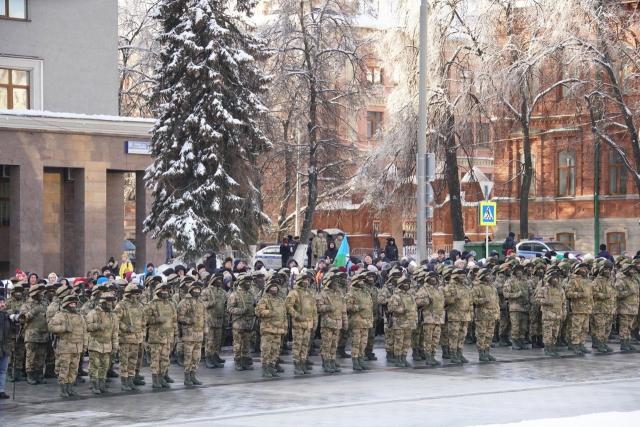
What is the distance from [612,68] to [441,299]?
820 inches

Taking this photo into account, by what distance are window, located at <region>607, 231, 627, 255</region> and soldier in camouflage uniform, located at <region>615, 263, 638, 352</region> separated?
26804 millimetres

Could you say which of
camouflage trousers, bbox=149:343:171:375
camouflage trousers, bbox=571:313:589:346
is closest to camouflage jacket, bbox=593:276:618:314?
camouflage trousers, bbox=571:313:589:346

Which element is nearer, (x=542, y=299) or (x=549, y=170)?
(x=542, y=299)

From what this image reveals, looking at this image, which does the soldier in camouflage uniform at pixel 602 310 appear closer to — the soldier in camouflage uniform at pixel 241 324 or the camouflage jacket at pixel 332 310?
the camouflage jacket at pixel 332 310

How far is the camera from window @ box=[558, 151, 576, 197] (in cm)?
5434

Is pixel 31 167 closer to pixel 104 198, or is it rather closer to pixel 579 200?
pixel 104 198

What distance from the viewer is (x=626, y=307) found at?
25031mm

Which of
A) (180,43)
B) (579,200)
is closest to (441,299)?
(180,43)

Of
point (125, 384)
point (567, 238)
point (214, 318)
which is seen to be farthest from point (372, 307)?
point (567, 238)

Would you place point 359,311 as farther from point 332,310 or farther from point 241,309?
point 241,309

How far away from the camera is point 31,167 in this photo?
3659 centimetres

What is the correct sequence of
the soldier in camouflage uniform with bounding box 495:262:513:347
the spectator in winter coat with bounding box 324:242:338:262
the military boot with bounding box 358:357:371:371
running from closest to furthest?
the military boot with bounding box 358:357:371:371 < the soldier in camouflage uniform with bounding box 495:262:513:347 < the spectator in winter coat with bounding box 324:242:338:262

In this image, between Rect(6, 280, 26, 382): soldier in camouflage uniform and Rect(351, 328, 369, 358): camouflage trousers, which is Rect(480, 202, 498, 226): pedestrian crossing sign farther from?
Rect(6, 280, 26, 382): soldier in camouflage uniform

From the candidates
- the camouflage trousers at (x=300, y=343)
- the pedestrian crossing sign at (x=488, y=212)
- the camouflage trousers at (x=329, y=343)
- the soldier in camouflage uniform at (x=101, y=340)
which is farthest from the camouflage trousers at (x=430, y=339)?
the pedestrian crossing sign at (x=488, y=212)
